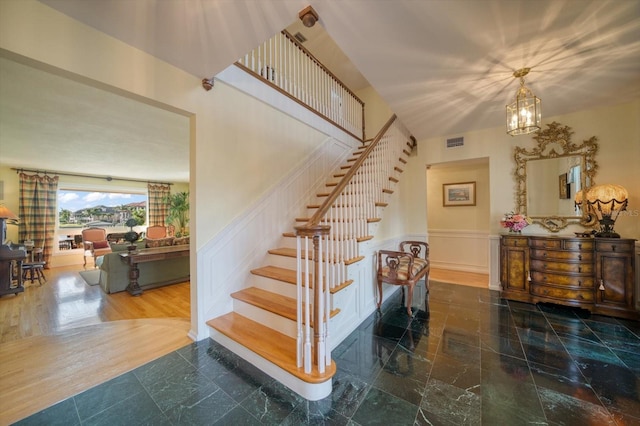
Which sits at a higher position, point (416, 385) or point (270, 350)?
point (270, 350)

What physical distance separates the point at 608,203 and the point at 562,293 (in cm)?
126

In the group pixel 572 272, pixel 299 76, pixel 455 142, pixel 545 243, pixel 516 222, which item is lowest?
pixel 572 272

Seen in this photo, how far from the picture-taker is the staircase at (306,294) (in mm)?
1639

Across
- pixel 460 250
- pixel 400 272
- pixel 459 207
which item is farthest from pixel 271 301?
pixel 459 207

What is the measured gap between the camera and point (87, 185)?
692cm

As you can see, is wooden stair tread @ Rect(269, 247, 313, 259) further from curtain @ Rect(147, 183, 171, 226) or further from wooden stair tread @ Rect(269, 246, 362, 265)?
curtain @ Rect(147, 183, 171, 226)

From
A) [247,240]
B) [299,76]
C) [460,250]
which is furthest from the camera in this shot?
[460,250]

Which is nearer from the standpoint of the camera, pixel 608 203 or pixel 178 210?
pixel 608 203

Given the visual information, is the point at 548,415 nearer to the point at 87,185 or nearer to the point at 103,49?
the point at 103,49

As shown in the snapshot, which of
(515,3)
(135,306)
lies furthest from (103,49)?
(135,306)

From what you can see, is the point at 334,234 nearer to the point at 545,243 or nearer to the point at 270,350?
the point at 270,350

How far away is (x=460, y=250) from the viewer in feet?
16.3

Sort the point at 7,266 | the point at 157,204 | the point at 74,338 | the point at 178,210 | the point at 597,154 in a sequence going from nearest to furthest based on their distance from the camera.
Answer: the point at 74,338 < the point at 597,154 < the point at 7,266 < the point at 157,204 < the point at 178,210

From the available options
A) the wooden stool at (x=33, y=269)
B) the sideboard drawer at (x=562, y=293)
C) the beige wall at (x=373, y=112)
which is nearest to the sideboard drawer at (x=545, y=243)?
the sideboard drawer at (x=562, y=293)
